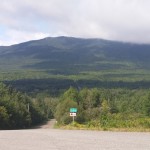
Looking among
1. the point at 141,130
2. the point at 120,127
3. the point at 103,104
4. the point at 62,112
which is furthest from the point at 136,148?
the point at 103,104

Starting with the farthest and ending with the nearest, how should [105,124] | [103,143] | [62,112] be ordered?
[62,112]
[105,124]
[103,143]

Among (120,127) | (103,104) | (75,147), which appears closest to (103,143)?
(75,147)

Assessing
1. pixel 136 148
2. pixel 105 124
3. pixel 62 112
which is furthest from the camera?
pixel 62 112

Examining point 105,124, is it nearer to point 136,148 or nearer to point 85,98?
point 136,148

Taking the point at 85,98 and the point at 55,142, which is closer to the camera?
the point at 55,142

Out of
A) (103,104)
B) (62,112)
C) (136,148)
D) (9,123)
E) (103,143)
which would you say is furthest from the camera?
(103,104)

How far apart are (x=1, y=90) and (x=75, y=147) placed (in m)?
76.3

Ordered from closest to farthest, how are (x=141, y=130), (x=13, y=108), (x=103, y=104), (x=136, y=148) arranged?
(x=136, y=148)
(x=141, y=130)
(x=13, y=108)
(x=103, y=104)

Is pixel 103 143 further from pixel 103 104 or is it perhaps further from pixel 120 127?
pixel 103 104

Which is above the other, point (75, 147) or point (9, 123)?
point (75, 147)

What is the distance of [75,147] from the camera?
1817 centimetres

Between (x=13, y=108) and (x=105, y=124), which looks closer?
(x=105, y=124)

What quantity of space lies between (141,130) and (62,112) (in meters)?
62.8

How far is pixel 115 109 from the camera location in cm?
12788
